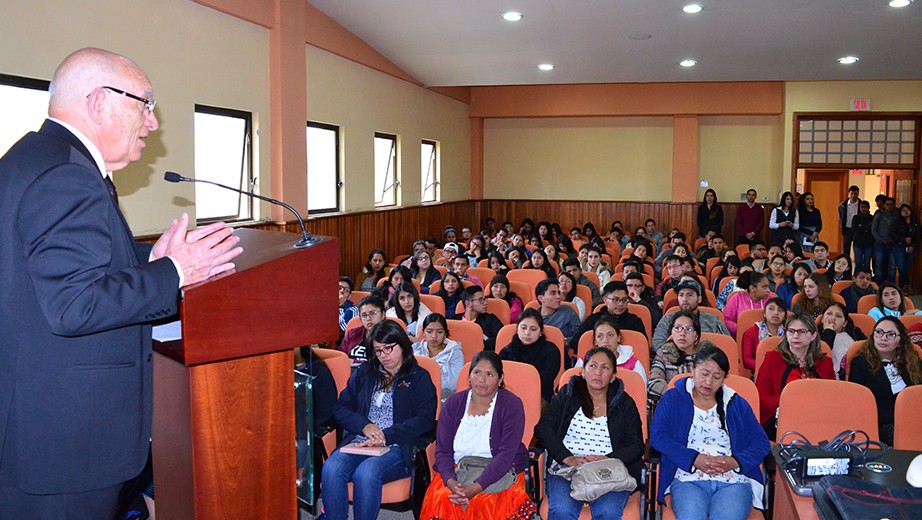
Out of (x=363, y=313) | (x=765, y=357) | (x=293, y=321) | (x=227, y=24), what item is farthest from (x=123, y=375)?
(x=227, y=24)

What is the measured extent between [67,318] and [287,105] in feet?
20.7

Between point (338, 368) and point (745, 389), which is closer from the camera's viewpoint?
point (745, 389)

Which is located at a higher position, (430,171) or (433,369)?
(430,171)

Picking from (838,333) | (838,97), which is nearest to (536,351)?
(838,333)

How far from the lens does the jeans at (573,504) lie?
9.78 ft

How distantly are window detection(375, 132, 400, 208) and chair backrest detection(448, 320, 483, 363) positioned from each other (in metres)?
5.60

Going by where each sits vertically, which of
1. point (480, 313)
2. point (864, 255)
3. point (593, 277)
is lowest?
point (480, 313)

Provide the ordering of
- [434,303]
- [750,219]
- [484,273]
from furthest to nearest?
1. [750,219]
2. [484,273]
3. [434,303]

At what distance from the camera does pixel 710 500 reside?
3.05m

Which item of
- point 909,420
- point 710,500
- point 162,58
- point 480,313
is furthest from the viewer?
point 162,58

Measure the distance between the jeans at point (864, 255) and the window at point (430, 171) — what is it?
6.84 meters

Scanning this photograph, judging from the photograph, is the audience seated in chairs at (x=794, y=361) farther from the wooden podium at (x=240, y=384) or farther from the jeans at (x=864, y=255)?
the jeans at (x=864, y=255)

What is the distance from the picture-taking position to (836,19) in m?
7.24

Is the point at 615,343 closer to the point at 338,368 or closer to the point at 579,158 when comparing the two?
the point at 338,368
